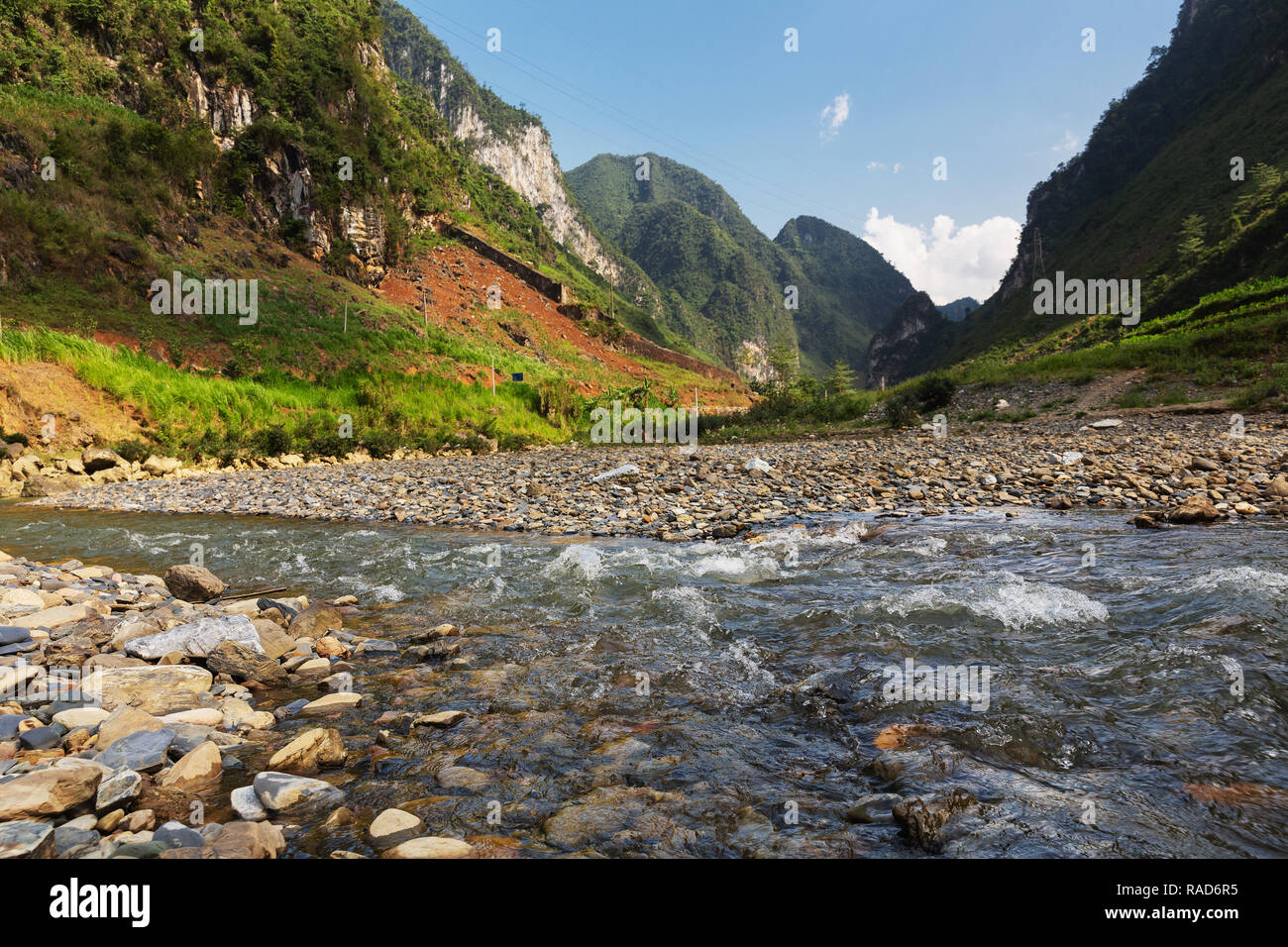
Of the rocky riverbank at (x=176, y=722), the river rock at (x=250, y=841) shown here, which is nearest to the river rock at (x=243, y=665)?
the rocky riverbank at (x=176, y=722)

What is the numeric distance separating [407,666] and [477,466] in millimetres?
15564

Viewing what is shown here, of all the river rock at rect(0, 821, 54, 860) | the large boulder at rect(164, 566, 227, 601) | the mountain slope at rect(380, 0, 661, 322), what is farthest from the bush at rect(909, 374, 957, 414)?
the mountain slope at rect(380, 0, 661, 322)

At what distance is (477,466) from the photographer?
62.7 feet

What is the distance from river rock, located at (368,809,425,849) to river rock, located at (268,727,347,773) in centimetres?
69

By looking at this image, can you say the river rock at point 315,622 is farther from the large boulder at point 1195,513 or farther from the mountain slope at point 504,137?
the mountain slope at point 504,137

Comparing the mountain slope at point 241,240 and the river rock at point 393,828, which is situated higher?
the mountain slope at point 241,240

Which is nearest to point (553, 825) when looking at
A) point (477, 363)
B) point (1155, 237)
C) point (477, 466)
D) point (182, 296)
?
point (477, 466)

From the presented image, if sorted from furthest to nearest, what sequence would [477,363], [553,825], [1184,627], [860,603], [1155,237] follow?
1. [1155,237]
2. [477,363]
3. [860,603]
4. [1184,627]
5. [553,825]

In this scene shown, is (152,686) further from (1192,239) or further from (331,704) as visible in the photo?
(1192,239)

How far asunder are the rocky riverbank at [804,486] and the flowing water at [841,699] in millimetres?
2380

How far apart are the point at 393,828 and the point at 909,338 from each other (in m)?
170

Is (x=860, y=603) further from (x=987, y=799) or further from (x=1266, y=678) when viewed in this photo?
(x=987, y=799)

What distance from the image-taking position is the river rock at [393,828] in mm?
2137

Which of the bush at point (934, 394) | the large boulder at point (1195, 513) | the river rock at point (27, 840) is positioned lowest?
the river rock at point (27, 840)
